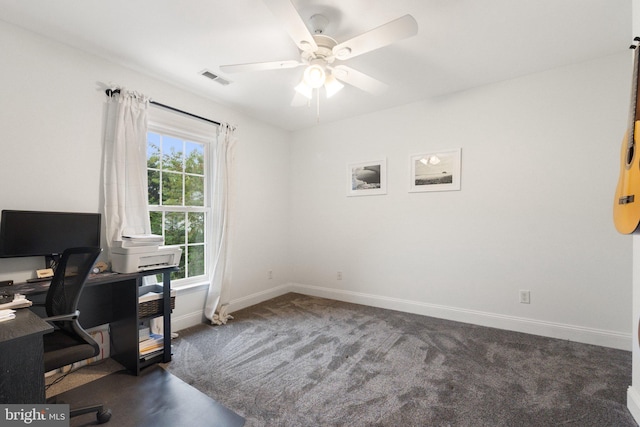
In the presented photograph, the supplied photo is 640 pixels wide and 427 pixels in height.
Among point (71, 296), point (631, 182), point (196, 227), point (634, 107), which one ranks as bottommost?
point (71, 296)

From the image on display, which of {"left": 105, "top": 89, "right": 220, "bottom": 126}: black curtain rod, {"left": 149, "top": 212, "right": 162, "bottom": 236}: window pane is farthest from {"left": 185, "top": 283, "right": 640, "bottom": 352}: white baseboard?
{"left": 105, "top": 89, "right": 220, "bottom": 126}: black curtain rod

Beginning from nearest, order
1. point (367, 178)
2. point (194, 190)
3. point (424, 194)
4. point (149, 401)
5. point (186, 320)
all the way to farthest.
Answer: point (149, 401) → point (186, 320) → point (194, 190) → point (424, 194) → point (367, 178)

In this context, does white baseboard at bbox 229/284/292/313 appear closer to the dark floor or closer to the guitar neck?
the dark floor

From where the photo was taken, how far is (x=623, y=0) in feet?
5.76

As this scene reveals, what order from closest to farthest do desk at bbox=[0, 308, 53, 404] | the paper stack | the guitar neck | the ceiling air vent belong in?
desk at bbox=[0, 308, 53, 404]
the paper stack
the guitar neck
the ceiling air vent

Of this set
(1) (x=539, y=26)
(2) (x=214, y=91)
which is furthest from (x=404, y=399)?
(2) (x=214, y=91)

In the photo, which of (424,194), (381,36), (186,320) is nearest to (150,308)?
(186,320)

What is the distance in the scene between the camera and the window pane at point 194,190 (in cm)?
313

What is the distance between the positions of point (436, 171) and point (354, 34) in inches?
69.8

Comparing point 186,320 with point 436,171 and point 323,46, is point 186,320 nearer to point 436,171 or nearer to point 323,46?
point 323,46

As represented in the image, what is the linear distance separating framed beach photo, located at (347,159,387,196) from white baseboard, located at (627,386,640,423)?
2530 millimetres

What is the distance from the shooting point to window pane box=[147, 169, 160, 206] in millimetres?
2795

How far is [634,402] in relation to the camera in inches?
63.4

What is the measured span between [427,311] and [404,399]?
163cm
